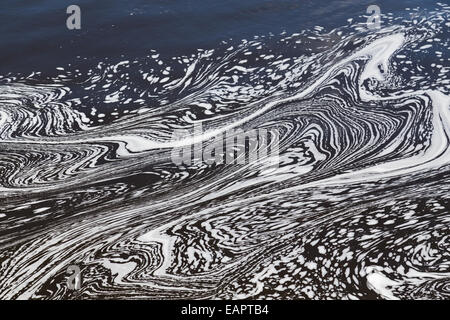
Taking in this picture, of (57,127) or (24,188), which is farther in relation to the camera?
(57,127)

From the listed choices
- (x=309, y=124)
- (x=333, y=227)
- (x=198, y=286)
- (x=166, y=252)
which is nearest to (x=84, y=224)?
(x=166, y=252)

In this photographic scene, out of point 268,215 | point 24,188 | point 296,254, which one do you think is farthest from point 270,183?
point 24,188

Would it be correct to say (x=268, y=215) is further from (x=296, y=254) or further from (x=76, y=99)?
(x=76, y=99)

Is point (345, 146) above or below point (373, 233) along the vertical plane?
above
